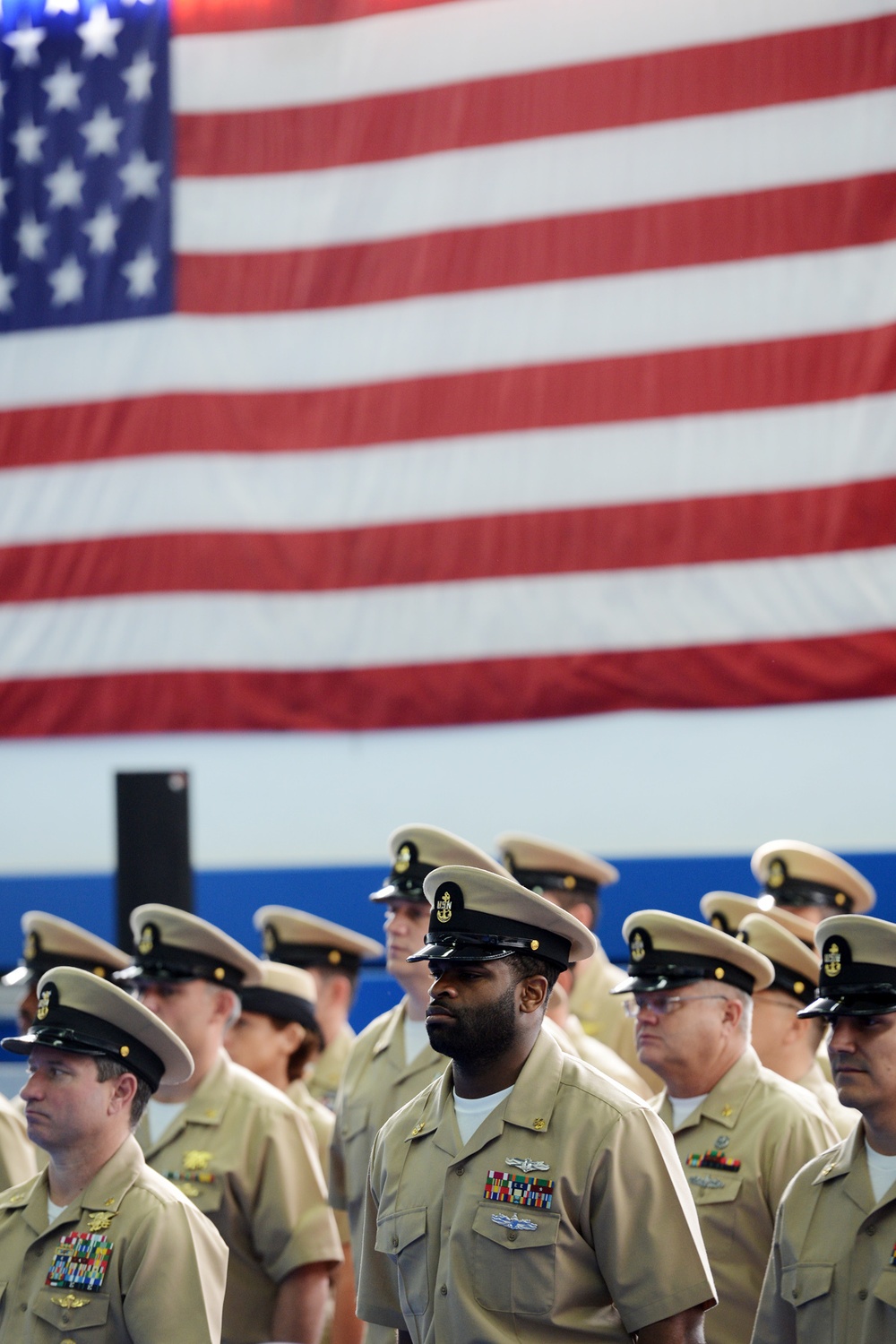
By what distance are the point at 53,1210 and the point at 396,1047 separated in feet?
3.82

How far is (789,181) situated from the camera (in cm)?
618

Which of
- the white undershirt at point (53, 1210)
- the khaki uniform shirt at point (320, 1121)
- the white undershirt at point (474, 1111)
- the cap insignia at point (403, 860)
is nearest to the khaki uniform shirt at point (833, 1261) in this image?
the white undershirt at point (474, 1111)

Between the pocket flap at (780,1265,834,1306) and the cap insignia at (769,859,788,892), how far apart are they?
2447 mm

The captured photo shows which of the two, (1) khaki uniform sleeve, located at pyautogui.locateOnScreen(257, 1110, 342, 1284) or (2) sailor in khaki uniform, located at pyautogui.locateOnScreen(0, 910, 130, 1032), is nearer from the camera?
(1) khaki uniform sleeve, located at pyautogui.locateOnScreen(257, 1110, 342, 1284)

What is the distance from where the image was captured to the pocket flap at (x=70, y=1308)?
263 centimetres

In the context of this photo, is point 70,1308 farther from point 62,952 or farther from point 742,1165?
point 62,952

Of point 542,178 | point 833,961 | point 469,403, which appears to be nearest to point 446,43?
point 542,178

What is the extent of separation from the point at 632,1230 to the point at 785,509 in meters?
4.14

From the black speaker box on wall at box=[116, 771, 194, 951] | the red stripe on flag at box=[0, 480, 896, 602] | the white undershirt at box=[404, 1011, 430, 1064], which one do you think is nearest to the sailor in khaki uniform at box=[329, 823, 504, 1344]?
the white undershirt at box=[404, 1011, 430, 1064]

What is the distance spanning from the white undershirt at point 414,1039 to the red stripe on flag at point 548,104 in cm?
399

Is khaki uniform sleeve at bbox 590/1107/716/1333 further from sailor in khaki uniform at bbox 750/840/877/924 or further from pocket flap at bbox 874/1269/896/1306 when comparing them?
sailor in khaki uniform at bbox 750/840/877/924

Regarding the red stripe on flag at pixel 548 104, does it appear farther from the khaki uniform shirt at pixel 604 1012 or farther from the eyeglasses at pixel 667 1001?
the eyeglasses at pixel 667 1001

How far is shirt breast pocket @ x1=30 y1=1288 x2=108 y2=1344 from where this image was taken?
2.63 metres

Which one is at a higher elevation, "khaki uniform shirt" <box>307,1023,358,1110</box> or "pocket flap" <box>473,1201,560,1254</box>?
"pocket flap" <box>473,1201,560,1254</box>
